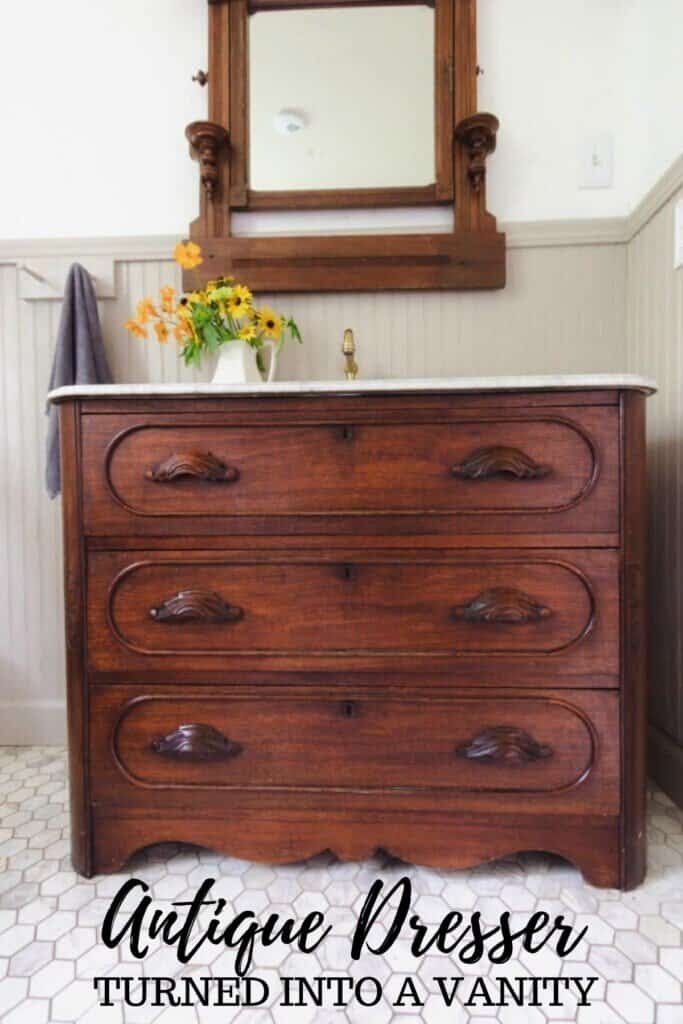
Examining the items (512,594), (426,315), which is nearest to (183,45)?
(426,315)

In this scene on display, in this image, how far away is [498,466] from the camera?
2.67ft

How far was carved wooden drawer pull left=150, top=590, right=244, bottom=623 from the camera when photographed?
0.84 metres

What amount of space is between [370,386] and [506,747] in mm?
626

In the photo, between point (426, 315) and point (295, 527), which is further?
point (426, 315)

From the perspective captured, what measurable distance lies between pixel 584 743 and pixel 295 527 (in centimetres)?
59

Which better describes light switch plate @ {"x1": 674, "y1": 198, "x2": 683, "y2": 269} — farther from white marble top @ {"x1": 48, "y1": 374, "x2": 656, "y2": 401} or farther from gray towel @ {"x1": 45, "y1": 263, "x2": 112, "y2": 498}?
gray towel @ {"x1": 45, "y1": 263, "x2": 112, "y2": 498}

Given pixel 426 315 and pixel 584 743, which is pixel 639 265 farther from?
pixel 584 743

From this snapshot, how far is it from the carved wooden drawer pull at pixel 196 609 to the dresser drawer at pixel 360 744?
14cm

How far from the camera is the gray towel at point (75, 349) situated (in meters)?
1.24

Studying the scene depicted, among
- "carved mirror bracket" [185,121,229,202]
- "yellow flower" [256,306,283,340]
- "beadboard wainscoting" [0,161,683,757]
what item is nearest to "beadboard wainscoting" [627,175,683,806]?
"beadboard wainscoting" [0,161,683,757]

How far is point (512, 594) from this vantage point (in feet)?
2.72

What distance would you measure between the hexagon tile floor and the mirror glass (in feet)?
4.95

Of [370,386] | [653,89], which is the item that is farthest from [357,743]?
[653,89]

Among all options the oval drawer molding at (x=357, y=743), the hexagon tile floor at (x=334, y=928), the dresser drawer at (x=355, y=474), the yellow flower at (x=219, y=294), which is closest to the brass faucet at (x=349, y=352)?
the yellow flower at (x=219, y=294)
